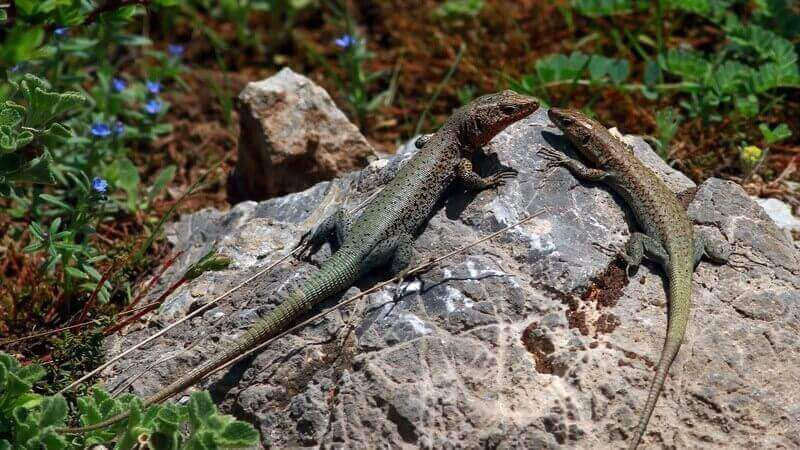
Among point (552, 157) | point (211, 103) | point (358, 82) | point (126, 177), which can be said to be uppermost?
point (552, 157)

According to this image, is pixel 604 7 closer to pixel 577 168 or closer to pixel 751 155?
pixel 751 155

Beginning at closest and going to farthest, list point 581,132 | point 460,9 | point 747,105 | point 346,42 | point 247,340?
point 247,340
point 581,132
point 747,105
point 346,42
point 460,9

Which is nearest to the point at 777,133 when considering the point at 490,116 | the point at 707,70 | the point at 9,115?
the point at 707,70

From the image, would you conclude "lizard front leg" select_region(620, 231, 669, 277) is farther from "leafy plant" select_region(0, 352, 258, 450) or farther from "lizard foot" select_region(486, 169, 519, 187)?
"leafy plant" select_region(0, 352, 258, 450)

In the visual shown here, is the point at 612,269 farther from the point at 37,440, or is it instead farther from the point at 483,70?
the point at 483,70

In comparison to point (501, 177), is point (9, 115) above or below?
above
